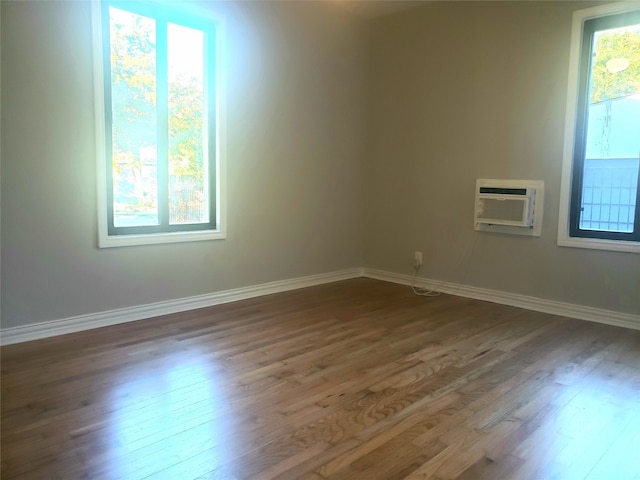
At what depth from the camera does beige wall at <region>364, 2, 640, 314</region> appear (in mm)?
3686

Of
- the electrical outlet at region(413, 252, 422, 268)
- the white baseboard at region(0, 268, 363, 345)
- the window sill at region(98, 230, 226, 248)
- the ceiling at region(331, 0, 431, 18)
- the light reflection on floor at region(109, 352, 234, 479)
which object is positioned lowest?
the light reflection on floor at region(109, 352, 234, 479)

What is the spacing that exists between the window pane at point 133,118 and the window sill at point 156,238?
120 millimetres

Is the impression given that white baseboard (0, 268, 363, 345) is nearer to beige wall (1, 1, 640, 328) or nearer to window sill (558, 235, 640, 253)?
beige wall (1, 1, 640, 328)

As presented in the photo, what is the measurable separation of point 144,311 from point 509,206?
301cm

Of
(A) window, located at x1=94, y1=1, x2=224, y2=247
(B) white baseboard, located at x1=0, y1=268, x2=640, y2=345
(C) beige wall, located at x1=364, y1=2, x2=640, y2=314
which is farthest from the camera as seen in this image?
(C) beige wall, located at x1=364, y1=2, x2=640, y2=314

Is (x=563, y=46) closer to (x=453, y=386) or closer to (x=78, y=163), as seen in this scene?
(x=453, y=386)

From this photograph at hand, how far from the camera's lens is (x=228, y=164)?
3859 mm

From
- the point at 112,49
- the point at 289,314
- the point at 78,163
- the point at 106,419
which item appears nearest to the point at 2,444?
the point at 106,419

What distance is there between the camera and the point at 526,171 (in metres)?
3.88

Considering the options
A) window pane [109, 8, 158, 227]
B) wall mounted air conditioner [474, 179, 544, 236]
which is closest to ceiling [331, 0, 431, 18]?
wall mounted air conditioner [474, 179, 544, 236]

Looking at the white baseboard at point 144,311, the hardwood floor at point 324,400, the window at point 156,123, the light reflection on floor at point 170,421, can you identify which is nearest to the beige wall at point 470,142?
the hardwood floor at point 324,400

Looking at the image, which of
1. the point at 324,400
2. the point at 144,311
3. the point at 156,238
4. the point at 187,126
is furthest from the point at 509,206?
the point at 144,311

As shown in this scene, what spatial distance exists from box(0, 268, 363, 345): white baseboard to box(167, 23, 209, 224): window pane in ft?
2.12

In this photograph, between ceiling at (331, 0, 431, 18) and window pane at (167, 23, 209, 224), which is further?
ceiling at (331, 0, 431, 18)
